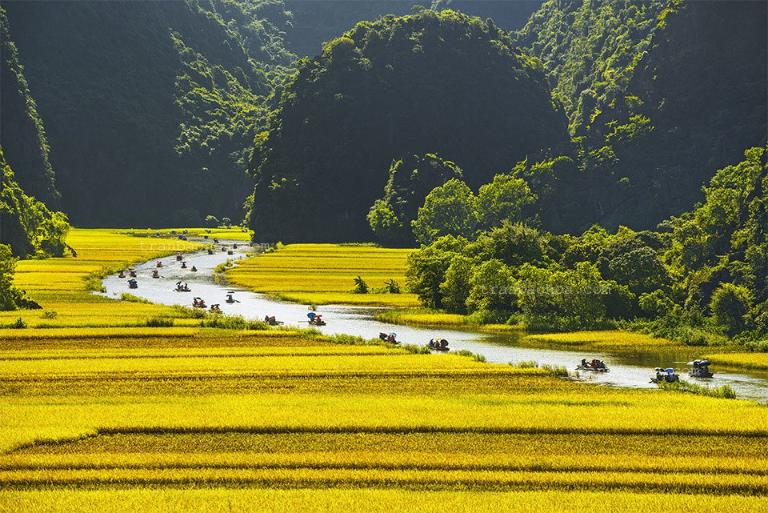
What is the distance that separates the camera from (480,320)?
4099 inches

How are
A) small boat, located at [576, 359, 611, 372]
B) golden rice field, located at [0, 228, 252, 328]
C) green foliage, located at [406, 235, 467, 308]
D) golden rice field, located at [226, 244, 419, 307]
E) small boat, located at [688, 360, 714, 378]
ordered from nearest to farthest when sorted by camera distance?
small boat, located at [688, 360, 714, 378], small boat, located at [576, 359, 611, 372], golden rice field, located at [0, 228, 252, 328], green foliage, located at [406, 235, 467, 308], golden rice field, located at [226, 244, 419, 307]

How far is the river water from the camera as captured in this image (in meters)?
67.6

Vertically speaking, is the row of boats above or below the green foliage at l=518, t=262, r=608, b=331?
below

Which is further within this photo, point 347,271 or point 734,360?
point 347,271

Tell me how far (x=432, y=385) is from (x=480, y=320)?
42.9m

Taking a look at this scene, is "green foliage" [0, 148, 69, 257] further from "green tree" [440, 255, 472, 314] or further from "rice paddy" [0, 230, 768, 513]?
"rice paddy" [0, 230, 768, 513]

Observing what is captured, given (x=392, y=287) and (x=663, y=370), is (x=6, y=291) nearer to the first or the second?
(x=392, y=287)

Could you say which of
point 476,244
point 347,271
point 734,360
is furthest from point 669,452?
point 347,271

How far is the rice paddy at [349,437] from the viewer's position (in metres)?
37.9

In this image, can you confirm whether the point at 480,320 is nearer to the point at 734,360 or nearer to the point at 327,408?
the point at 734,360

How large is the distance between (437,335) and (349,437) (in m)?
45.8

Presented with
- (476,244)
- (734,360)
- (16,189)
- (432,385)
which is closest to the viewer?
(432,385)

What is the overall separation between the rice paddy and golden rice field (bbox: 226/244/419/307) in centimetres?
5069

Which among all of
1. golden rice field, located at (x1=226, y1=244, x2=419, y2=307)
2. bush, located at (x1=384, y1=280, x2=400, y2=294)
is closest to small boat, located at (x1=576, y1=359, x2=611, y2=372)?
golden rice field, located at (x1=226, y1=244, x2=419, y2=307)
